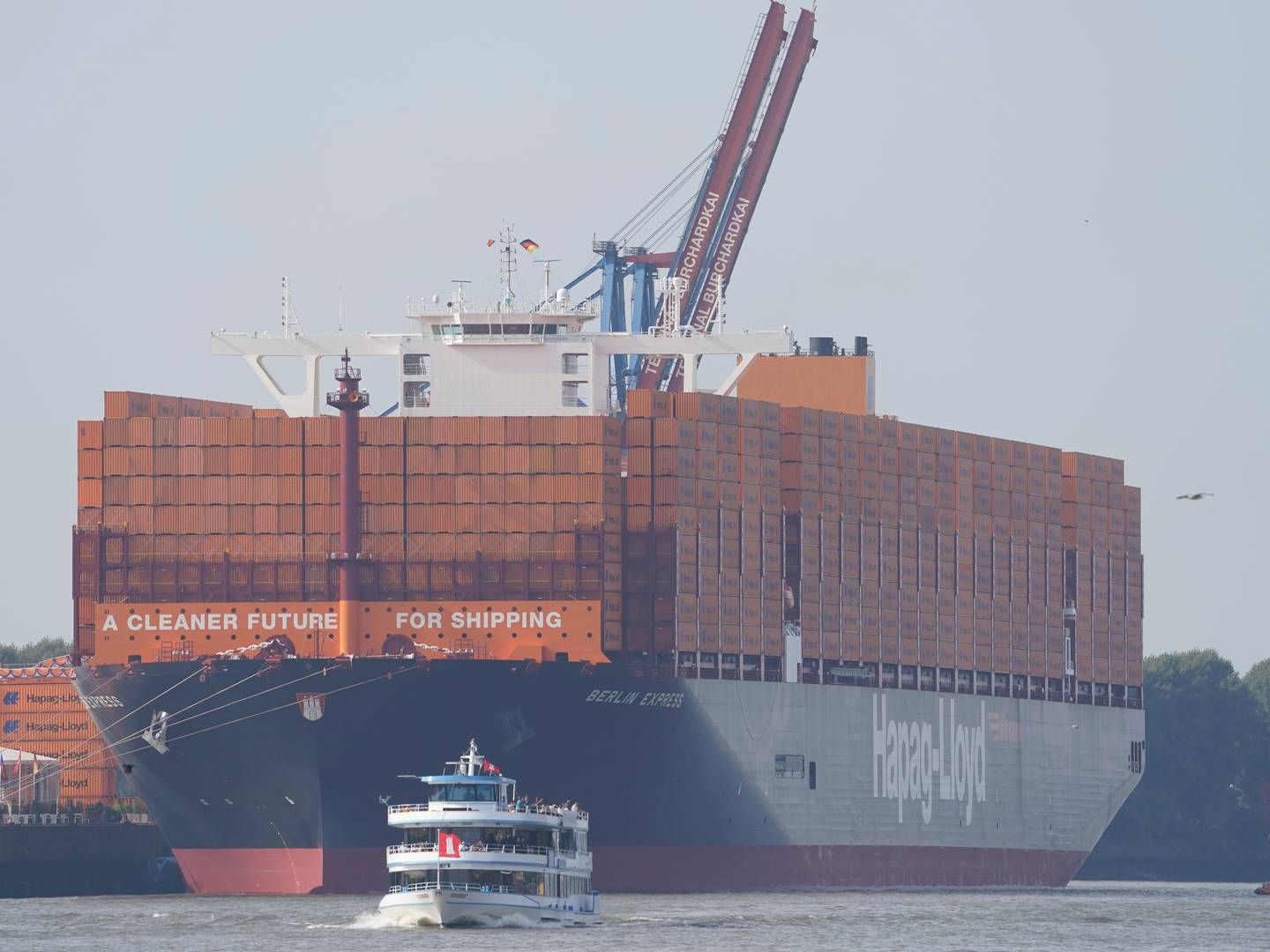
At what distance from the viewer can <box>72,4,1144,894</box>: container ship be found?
91.9 m

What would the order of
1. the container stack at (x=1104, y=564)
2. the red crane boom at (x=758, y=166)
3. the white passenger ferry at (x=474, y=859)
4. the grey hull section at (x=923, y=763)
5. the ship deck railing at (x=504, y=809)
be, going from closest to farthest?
the white passenger ferry at (x=474, y=859) → the ship deck railing at (x=504, y=809) → the grey hull section at (x=923, y=763) → the container stack at (x=1104, y=564) → the red crane boom at (x=758, y=166)

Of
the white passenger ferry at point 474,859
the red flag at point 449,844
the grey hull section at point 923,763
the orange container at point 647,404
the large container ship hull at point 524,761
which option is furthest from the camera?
the grey hull section at point 923,763

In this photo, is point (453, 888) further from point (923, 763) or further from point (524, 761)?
point (923, 763)

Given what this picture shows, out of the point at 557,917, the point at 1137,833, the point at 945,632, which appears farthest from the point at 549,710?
the point at 1137,833

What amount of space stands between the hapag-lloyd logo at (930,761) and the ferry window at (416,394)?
1742 centimetres

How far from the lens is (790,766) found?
104m

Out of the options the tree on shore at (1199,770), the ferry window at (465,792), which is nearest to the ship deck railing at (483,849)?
the ferry window at (465,792)

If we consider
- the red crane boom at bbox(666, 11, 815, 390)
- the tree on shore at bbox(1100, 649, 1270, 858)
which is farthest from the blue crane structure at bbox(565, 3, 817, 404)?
the tree on shore at bbox(1100, 649, 1270, 858)

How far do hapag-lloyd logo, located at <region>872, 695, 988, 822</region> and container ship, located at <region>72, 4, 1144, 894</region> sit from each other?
15cm

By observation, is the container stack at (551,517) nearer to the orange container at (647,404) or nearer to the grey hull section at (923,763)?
the orange container at (647,404)

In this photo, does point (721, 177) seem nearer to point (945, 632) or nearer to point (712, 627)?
point (945, 632)

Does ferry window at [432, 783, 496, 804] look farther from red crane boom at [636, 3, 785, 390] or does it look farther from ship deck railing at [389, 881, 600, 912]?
red crane boom at [636, 3, 785, 390]

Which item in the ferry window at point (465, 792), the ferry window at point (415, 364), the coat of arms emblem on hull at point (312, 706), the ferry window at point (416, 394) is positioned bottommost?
the ferry window at point (465, 792)

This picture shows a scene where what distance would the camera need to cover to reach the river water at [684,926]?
254 ft
